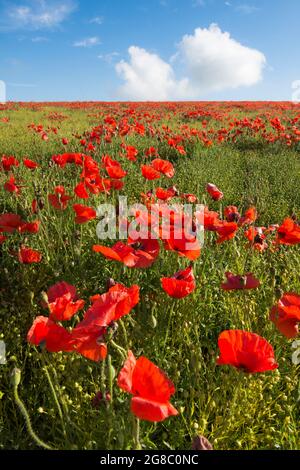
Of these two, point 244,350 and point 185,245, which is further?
point 185,245

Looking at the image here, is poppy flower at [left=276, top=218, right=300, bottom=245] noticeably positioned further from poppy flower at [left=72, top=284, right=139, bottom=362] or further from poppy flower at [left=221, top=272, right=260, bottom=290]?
poppy flower at [left=72, top=284, right=139, bottom=362]

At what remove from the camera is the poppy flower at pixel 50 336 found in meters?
1.30

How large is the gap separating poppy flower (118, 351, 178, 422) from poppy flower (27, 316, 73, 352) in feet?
0.94

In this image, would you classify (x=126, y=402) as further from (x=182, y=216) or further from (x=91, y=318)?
(x=182, y=216)

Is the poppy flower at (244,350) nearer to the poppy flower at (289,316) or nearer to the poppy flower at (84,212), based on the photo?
the poppy flower at (289,316)

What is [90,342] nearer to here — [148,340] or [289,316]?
[289,316]

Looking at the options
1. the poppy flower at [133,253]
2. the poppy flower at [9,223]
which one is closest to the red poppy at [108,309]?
the poppy flower at [133,253]

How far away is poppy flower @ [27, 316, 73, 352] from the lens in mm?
1305

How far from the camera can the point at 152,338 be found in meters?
2.00

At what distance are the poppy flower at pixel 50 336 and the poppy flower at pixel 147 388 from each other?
287 mm

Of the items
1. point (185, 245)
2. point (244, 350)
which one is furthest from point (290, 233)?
point (244, 350)

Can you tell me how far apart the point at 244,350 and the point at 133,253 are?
68cm

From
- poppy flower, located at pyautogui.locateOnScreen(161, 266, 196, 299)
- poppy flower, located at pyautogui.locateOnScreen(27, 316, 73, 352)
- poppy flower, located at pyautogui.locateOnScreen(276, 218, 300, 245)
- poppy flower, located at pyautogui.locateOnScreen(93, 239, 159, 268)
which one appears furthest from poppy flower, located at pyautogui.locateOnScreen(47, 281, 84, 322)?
poppy flower, located at pyautogui.locateOnScreen(276, 218, 300, 245)

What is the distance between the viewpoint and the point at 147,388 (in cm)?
107
